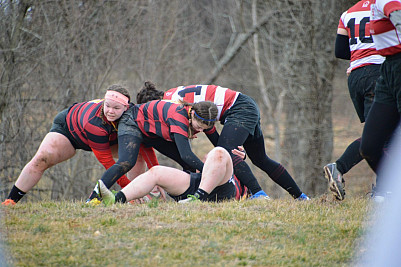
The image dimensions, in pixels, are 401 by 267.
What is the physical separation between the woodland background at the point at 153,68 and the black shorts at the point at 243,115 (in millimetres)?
3646

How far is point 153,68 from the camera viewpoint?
1274 cm

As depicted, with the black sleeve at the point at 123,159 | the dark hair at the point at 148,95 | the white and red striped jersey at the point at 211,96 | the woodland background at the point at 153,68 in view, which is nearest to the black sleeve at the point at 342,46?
the white and red striped jersey at the point at 211,96

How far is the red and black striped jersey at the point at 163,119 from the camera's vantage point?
571 centimetres

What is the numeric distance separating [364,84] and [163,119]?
2.14m

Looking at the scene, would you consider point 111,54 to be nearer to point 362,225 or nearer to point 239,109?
point 239,109

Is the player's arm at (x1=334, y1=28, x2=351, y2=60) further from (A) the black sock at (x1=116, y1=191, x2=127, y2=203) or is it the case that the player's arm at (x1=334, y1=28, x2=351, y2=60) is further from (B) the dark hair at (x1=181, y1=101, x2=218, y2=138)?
(A) the black sock at (x1=116, y1=191, x2=127, y2=203)

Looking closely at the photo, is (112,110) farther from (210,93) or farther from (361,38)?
(361,38)

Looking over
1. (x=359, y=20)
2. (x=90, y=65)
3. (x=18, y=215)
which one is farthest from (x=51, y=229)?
(x=90, y=65)

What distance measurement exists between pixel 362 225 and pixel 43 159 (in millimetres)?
3708

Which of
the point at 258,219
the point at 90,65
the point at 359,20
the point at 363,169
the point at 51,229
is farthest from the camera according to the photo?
the point at 363,169

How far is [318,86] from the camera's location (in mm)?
11516

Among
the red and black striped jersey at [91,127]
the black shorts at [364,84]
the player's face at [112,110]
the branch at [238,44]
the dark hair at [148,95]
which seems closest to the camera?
the black shorts at [364,84]

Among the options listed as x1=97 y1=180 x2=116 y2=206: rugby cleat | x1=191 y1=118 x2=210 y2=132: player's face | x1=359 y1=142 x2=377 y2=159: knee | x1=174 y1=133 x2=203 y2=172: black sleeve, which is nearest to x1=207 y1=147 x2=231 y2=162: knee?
x1=174 y1=133 x2=203 y2=172: black sleeve

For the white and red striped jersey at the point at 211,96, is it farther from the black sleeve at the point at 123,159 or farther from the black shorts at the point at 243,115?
the black sleeve at the point at 123,159
